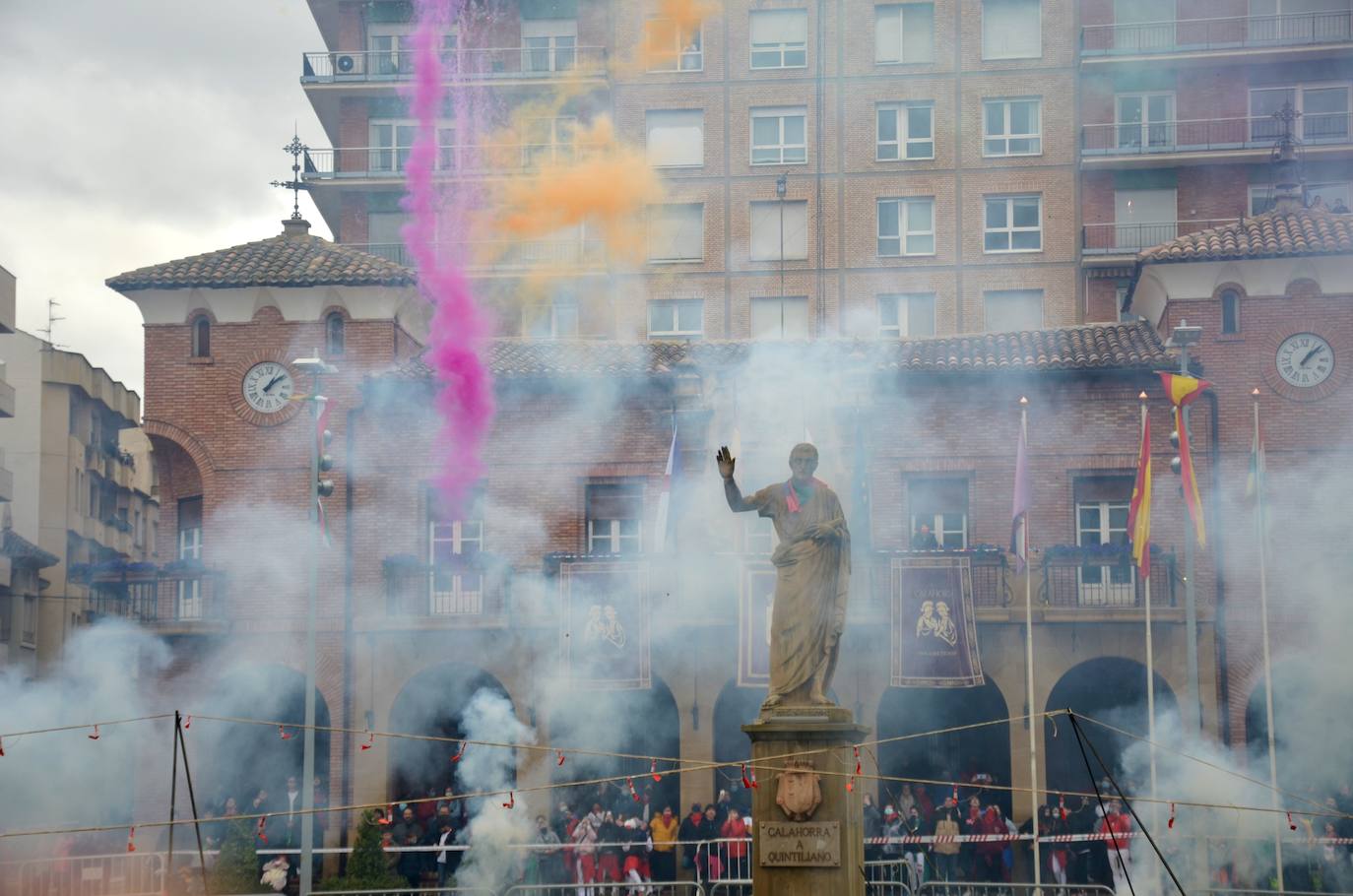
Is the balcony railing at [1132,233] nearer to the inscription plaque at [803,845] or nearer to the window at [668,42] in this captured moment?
the window at [668,42]

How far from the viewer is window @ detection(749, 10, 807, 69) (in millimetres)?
52906

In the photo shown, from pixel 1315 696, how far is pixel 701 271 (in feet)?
72.8

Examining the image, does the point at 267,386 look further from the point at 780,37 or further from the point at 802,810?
the point at 802,810

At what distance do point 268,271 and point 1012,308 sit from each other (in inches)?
827

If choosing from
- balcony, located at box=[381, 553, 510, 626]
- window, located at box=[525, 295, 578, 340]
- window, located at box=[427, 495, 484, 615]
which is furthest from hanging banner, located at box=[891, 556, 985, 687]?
window, located at box=[525, 295, 578, 340]

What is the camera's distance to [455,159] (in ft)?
170

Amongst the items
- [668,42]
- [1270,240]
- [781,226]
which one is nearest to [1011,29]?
[781,226]

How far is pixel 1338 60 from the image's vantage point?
5206cm

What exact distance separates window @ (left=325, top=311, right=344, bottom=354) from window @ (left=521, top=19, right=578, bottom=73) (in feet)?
48.3

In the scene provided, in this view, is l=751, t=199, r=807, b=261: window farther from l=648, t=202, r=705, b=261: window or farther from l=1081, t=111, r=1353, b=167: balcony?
l=1081, t=111, r=1353, b=167: balcony

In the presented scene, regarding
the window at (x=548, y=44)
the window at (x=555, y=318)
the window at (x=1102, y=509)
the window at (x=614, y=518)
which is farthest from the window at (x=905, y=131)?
the window at (x=614, y=518)

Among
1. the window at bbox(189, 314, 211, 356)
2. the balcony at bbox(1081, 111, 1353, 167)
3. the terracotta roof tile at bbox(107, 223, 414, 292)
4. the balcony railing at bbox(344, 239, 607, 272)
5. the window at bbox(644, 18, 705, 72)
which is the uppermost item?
the window at bbox(644, 18, 705, 72)

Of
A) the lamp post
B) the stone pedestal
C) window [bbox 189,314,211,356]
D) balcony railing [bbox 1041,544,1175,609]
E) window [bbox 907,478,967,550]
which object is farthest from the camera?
window [bbox 189,314,211,356]

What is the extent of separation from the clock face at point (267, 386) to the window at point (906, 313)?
713 inches
